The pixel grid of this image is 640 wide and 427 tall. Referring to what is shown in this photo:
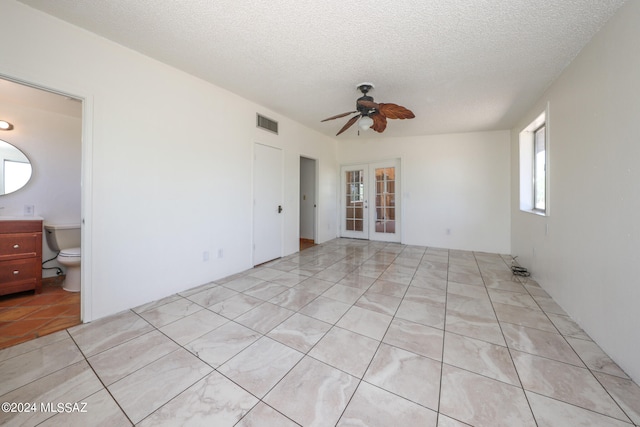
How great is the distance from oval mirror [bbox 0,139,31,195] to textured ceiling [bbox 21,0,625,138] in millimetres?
2184

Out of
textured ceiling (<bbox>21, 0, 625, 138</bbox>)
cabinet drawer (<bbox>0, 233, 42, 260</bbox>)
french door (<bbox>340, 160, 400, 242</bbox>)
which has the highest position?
textured ceiling (<bbox>21, 0, 625, 138</bbox>)

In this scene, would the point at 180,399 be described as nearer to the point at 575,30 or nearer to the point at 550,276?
the point at 550,276

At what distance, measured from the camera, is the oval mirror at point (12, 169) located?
2771mm

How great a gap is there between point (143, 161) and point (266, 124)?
1.89 meters

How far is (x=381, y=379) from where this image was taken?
139cm

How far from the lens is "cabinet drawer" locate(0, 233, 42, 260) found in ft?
7.75

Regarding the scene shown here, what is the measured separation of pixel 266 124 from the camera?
3.67 metres

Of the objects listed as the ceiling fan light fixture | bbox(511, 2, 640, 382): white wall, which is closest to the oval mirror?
the ceiling fan light fixture

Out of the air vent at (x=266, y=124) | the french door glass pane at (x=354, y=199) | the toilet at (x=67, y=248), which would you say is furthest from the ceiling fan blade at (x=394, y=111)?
the toilet at (x=67, y=248)

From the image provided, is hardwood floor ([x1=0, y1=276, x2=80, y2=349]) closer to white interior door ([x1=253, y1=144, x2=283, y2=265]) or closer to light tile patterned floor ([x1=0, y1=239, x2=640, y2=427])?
light tile patterned floor ([x1=0, y1=239, x2=640, y2=427])

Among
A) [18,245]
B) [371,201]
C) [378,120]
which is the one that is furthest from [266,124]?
[18,245]

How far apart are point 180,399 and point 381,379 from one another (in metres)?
1.16

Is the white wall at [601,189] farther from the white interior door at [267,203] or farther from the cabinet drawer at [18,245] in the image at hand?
the cabinet drawer at [18,245]

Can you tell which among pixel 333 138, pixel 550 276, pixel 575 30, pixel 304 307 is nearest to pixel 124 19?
pixel 304 307
